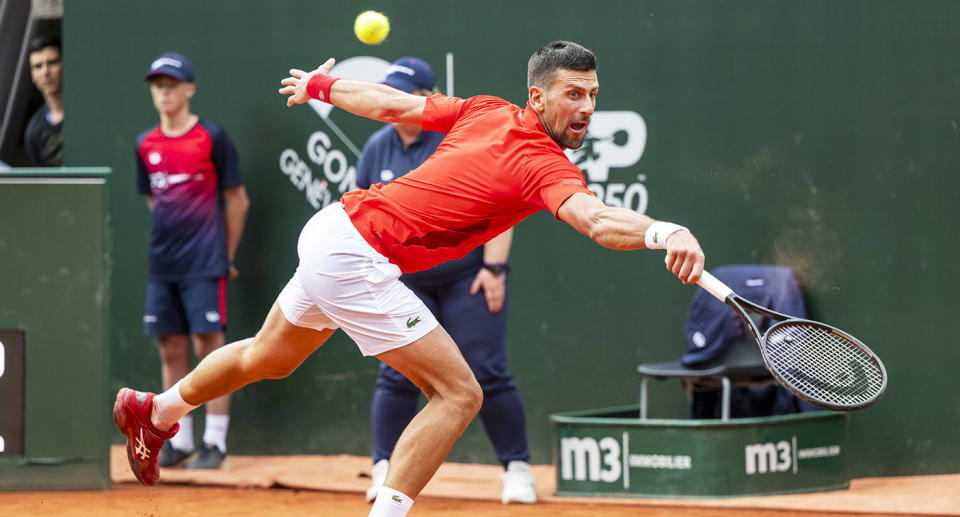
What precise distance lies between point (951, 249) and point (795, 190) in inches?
28.1

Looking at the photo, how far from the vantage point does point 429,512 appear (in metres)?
5.02

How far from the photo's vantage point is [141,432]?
165 inches

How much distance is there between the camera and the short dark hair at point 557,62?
11.9 feet

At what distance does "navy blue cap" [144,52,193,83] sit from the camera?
5880 millimetres

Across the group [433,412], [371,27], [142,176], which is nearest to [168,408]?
[433,412]

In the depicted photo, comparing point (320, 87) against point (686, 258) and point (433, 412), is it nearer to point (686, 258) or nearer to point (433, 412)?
point (433, 412)

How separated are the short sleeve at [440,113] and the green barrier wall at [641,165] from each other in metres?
2.12

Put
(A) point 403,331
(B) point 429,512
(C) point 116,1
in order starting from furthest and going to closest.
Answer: (C) point 116,1 < (B) point 429,512 < (A) point 403,331

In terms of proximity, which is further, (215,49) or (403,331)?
(215,49)

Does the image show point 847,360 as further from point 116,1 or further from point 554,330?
point 116,1

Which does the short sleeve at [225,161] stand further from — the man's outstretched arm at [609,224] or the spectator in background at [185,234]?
the man's outstretched arm at [609,224]

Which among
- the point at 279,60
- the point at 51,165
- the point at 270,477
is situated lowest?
the point at 270,477

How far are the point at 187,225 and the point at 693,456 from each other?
2.57m

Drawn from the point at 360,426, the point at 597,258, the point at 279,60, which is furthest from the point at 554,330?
the point at 279,60
